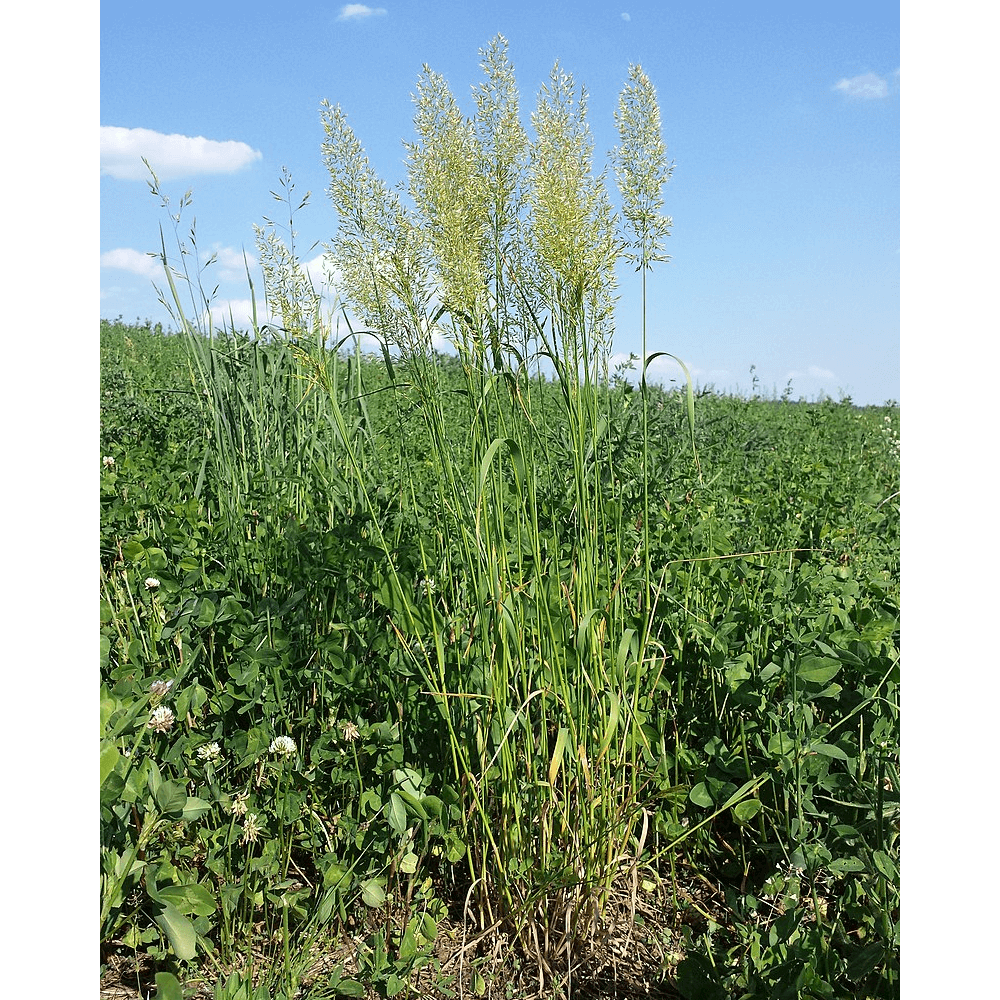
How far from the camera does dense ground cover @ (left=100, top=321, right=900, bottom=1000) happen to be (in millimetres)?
1629

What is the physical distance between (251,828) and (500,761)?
550 millimetres

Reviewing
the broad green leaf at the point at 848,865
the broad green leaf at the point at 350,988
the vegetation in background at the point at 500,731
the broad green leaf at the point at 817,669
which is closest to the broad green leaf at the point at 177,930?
the vegetation in background at the point at 500,731

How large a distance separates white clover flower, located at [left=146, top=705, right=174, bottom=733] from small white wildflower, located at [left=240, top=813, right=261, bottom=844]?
27 centimetres

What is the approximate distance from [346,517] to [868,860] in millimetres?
1694

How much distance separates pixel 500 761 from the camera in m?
1.77

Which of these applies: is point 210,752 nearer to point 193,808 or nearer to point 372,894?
point 193,808

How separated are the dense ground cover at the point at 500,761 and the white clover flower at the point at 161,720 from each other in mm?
12

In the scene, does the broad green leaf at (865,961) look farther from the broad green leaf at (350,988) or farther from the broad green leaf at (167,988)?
the broad green leaf at (167,988)

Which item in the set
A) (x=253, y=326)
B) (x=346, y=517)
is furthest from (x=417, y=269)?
(x=253, y=326)

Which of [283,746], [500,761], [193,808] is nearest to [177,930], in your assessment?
[193,808]

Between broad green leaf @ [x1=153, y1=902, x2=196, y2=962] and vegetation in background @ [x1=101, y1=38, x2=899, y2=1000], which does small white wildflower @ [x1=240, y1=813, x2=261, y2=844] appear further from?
broad green leaf @ [x1=153, y1=902, x2=196, y2=962]

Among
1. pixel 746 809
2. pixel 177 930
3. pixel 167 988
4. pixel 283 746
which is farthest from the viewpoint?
pixel 283 746
